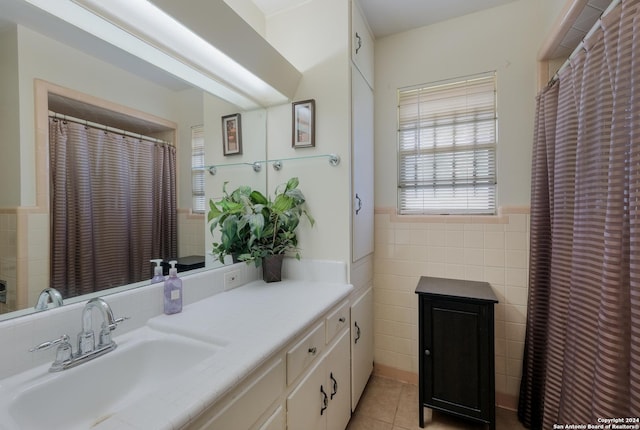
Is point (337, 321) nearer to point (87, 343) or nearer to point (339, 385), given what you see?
point (339, 385)

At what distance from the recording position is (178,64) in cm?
129

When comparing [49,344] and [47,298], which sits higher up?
[47,298]

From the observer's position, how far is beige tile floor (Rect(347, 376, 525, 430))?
172 cm

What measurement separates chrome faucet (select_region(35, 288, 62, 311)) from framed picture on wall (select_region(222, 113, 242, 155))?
3.67 feet

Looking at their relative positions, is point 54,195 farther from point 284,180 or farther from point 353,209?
point 353,209

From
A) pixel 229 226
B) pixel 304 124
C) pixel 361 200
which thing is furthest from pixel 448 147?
pixel 229 226

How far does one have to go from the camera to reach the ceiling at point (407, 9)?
1836 millimetres

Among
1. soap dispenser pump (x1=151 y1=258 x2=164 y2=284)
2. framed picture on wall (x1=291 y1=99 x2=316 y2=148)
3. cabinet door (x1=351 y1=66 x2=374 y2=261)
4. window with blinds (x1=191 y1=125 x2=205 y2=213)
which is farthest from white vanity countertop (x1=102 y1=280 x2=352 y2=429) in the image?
framed picture on wall (x1=291 y1=99 x2=316 y2=148)

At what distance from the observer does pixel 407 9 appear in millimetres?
1889

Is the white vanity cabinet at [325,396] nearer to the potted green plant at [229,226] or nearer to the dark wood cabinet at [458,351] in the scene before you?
the dark wood cabinet at [458,351]

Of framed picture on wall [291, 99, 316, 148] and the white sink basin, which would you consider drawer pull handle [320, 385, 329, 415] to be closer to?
the white sink basin

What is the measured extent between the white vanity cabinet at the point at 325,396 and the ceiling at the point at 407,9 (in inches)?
84.3

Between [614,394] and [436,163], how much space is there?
1.52 meters

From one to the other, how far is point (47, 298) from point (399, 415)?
1.99 m
